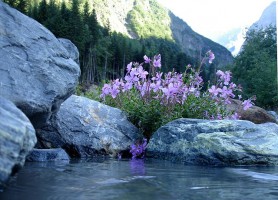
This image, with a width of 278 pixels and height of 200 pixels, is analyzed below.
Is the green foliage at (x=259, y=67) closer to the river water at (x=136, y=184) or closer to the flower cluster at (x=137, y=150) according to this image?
the flower cluster at (x=137, y=150)

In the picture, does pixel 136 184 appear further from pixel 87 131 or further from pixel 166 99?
pixel 166 99

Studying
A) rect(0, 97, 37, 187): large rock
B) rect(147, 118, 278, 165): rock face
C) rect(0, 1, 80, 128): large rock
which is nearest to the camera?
rect(0, 97, 37, 187): large rock

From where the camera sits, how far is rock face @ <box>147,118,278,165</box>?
192 inches

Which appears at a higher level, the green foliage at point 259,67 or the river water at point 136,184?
the green foliage at point 259,67

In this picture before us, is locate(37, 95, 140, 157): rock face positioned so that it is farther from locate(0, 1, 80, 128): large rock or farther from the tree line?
the tree line

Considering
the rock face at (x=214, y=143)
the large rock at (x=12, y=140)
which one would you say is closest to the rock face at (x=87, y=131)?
the rock face at (x=214, y=143)

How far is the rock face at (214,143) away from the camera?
488 cm

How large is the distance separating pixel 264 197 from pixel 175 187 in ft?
2.24

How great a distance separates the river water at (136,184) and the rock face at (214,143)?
76 centimetres

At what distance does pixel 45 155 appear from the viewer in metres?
4.60

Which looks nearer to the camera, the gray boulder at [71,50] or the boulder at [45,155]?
the boulder at [45,155]

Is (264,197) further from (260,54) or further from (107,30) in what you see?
(107,30)

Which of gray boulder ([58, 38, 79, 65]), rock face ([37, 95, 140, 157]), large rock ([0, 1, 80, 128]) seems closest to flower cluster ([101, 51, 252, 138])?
rock face ([37, 95, 140, 157])

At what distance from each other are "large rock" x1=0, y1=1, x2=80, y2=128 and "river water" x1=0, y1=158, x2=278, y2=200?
0.68 meters
